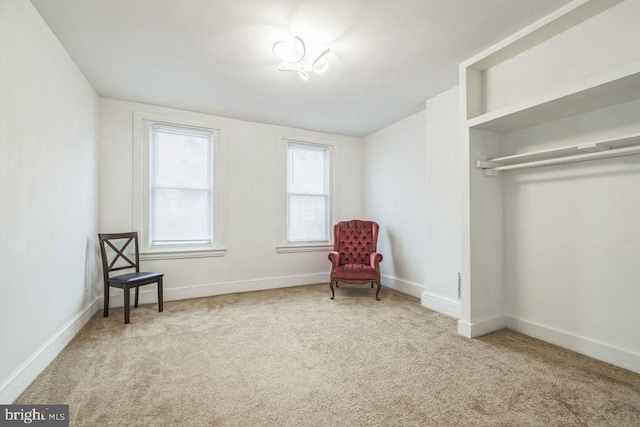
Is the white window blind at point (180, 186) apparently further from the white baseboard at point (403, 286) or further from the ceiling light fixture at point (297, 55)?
the white baseboard at point (403, 286)

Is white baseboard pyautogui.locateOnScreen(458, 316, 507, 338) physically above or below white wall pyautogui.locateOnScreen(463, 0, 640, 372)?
below

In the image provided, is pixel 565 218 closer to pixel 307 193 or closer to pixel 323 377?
pixel 323 377

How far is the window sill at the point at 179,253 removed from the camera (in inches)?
144

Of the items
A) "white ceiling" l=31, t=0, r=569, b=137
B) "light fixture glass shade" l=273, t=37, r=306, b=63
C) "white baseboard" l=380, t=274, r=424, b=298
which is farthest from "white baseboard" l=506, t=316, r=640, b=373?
"light fixture glass shade" l=273, t=37, r=306, b=63

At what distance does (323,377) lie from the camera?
193 centimetres

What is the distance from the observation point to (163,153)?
3.80 meters

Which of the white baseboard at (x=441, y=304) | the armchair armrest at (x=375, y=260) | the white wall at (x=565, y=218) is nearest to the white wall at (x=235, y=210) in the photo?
the armchair armrest at (x=375, y=260)

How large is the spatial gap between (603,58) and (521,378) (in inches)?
91.5

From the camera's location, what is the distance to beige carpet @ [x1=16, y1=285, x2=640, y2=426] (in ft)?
5.08

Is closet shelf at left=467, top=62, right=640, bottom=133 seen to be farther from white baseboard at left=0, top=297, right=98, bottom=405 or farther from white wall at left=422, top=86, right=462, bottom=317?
white baseboard at left=0, top=297, right=98, bottom=405

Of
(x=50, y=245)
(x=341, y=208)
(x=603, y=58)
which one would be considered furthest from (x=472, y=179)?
(x=50, y=245)

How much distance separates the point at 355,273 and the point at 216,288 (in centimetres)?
201

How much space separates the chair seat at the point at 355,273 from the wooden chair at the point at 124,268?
2.18m

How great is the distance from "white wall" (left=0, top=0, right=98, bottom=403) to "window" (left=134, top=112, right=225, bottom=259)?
0.75 meters
